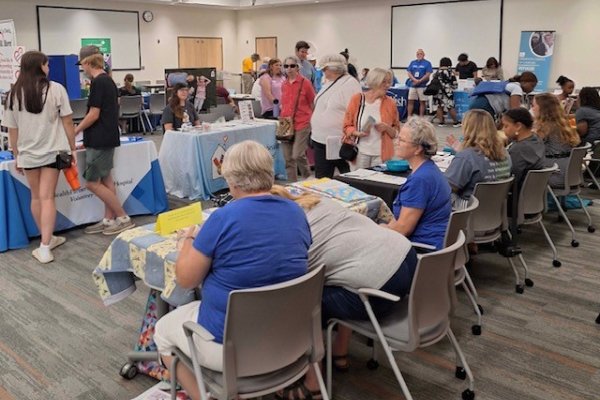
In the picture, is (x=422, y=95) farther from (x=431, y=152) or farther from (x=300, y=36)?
(x=431, y=152)

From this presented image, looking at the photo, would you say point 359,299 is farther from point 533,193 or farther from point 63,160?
point 63,160

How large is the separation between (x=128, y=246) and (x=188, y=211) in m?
0.30

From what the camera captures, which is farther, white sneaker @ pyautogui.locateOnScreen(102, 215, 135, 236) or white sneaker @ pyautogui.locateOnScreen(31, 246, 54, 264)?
white sneaker @ pyautogui.locateOnScreen(102, 215, 135, 236)

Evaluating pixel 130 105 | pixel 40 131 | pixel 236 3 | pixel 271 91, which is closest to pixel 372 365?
pixel 40 131

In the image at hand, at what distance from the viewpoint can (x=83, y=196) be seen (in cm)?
499

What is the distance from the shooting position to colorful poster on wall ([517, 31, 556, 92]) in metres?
12.1

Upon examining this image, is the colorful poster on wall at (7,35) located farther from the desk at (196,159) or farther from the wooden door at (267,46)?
the wooden door at (267,46)


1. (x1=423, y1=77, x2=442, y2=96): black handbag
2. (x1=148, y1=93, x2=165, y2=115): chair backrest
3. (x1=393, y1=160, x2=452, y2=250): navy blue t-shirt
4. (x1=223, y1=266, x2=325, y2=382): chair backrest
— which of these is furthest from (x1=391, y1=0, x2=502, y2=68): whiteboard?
(x1=223, y1=266, x2=325, y2=382): chair backrest

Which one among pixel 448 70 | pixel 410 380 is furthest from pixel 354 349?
pixel 448 70

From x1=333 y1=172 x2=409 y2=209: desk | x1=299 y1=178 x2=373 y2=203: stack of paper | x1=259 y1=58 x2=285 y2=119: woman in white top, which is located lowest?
x1=333 y1=172 x2=409 y2=209: desk

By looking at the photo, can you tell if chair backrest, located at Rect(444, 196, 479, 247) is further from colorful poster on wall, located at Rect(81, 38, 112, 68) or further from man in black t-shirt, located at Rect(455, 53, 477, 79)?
colorful poster on wall, located at Rect(81, 38, 112, 68)

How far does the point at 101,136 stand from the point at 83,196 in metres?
0.63

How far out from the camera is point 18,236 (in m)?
4.53

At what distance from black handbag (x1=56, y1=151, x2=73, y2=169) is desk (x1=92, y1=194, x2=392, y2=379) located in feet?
6.47
